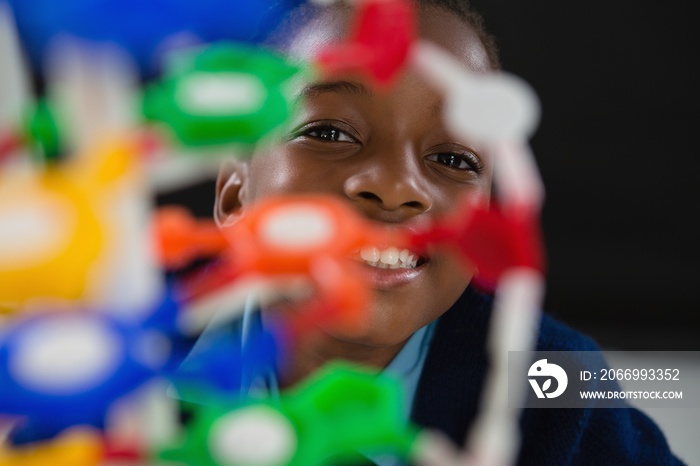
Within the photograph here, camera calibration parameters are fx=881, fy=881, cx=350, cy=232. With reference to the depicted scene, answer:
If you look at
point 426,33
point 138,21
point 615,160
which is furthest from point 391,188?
point 615,160

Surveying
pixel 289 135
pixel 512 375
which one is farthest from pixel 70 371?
pixel 289 135

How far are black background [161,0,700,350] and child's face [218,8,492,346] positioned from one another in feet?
1.31

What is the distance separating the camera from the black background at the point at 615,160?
90 centimetres

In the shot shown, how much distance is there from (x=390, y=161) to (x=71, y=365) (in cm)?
26

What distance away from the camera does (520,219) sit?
0.18m

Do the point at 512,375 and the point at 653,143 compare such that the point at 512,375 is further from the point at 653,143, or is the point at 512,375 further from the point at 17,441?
the point at 653,143

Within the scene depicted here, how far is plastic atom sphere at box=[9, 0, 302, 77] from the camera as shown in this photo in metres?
0.15

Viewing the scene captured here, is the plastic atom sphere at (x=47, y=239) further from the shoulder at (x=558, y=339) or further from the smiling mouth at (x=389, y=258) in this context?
the shoulder at (x=558, y=339)

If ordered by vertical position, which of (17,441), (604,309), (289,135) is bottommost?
(17,441)

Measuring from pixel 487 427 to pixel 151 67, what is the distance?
0.10 metres

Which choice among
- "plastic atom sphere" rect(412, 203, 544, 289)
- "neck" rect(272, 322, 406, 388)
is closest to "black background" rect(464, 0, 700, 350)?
"neck" rect(272, 322, 406, 388)

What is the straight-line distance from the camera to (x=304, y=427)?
0.17 m

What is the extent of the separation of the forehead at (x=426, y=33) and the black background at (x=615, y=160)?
0.37m

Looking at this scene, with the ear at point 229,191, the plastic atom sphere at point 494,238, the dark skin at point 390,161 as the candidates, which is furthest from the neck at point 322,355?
the plastic atom sphere at point 494,238
